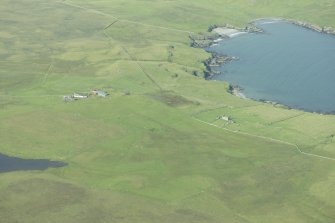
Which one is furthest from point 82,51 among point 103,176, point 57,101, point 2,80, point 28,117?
point 103,176

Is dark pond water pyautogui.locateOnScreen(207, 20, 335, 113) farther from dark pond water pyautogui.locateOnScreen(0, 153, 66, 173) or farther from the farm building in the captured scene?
dark pond water pyautogui.locateOnScreen(0, 153, 66, 173)

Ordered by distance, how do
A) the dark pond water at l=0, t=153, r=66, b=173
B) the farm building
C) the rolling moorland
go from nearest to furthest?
the rolling moorland → the dark pond water at l=0, t=153, r=66, b=173 → the farm building

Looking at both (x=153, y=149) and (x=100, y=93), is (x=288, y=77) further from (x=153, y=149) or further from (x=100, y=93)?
(x=153, y=149)

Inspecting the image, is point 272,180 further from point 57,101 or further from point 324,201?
point 57,101

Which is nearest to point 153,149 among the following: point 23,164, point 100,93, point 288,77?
point 23,164

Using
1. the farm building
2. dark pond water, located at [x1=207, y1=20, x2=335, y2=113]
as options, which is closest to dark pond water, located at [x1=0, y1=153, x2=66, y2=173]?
the farm building

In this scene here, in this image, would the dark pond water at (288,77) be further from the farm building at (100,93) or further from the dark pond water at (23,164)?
the dark pond water at (23,164)

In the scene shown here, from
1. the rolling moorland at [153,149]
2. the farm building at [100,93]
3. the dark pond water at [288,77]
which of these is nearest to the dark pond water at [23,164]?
the rolling moorland at [153,149]
